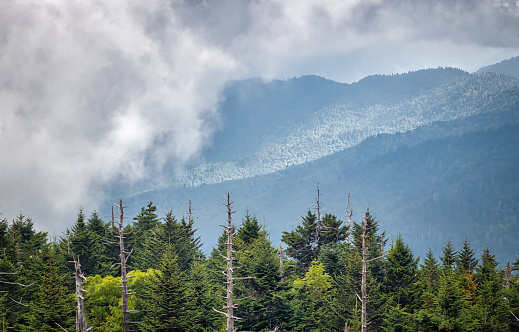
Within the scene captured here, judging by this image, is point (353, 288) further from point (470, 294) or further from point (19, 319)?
point (19, 319)

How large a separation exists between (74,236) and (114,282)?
14090mm

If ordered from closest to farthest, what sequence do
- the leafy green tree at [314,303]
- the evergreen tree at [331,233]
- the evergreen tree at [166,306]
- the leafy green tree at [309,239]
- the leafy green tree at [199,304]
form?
the evergreen tree at [166,306] < the leafy green tree at [199,304] < the leafy green tree at [314,303] < the leafy green tree at [309,239] < the evergreen tree at [331,233]

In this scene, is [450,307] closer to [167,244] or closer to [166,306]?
[166,306]

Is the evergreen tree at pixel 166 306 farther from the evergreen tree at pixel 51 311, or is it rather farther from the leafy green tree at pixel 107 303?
the evergreen tree at pixel 51 311

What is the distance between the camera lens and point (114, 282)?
5012cm

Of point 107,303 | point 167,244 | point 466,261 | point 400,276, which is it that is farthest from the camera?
point 466,261

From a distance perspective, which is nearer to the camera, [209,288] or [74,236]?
[209,288]

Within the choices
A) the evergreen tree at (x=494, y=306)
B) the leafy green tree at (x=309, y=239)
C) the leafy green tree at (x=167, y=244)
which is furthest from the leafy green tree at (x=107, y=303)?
the evergreen tree at (x=494, y=306)

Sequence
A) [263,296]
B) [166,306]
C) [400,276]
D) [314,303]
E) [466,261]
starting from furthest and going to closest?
[466,261] → [400,276] → [314,303] → [263,296] → [166,306]

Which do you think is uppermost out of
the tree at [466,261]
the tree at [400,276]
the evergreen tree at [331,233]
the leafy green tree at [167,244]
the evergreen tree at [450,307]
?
the evergreen tree at [331,233]

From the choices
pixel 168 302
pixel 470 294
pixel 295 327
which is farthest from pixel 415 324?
pixel 168 302

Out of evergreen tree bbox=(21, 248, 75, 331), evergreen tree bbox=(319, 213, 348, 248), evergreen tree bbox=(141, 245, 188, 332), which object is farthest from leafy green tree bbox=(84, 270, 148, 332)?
evergreen tree bbox=(319, 213, 348, 248)

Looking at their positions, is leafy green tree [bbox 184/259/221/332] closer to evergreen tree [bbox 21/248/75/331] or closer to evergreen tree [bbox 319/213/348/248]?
evergreen tree [bbox 21/248/75/331]

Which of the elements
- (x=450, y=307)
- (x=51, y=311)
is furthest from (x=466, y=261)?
(x=51, y=311)
